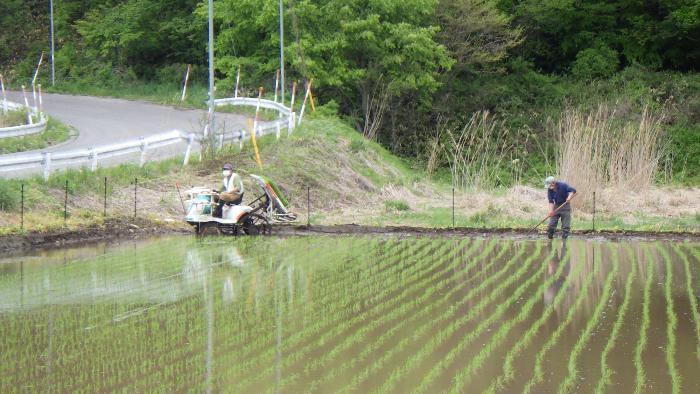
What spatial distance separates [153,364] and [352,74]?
1227 inches

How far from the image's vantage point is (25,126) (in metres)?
31.3

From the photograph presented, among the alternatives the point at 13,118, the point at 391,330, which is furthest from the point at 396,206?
the point at 391,330

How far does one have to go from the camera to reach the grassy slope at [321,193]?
23.8 m

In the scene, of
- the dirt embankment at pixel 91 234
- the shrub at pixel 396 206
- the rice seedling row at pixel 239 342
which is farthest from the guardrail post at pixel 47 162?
the rice seedling row at pixel 239 342

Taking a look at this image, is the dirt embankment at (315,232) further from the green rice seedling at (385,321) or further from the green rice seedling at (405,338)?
the green rice seedling at (385,321)

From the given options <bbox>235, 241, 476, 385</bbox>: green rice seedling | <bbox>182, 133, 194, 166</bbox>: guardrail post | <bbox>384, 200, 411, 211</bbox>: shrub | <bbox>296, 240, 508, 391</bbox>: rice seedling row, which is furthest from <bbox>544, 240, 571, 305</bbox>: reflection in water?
<bbox>182, 133, 194, 166</bbox>: guardrail post

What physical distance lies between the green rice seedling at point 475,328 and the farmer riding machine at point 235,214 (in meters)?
6.50

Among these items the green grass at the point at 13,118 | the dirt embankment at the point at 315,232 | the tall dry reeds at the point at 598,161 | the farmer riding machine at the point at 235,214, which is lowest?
the dirt embankment at the point at 315,232

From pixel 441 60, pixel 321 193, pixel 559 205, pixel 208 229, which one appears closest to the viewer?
pixel 559 205

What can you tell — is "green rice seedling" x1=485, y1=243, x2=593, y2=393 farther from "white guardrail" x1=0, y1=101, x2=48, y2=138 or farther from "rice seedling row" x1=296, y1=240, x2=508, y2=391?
"white guardrail" x1=0, y1=101, x2=48, y2=138

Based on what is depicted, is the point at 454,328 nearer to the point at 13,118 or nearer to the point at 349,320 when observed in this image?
the point at 349,320

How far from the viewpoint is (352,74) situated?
41.6 meters

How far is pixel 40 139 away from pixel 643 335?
74.3ft

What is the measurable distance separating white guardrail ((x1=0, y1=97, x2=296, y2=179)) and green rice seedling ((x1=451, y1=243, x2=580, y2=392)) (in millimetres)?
12648
